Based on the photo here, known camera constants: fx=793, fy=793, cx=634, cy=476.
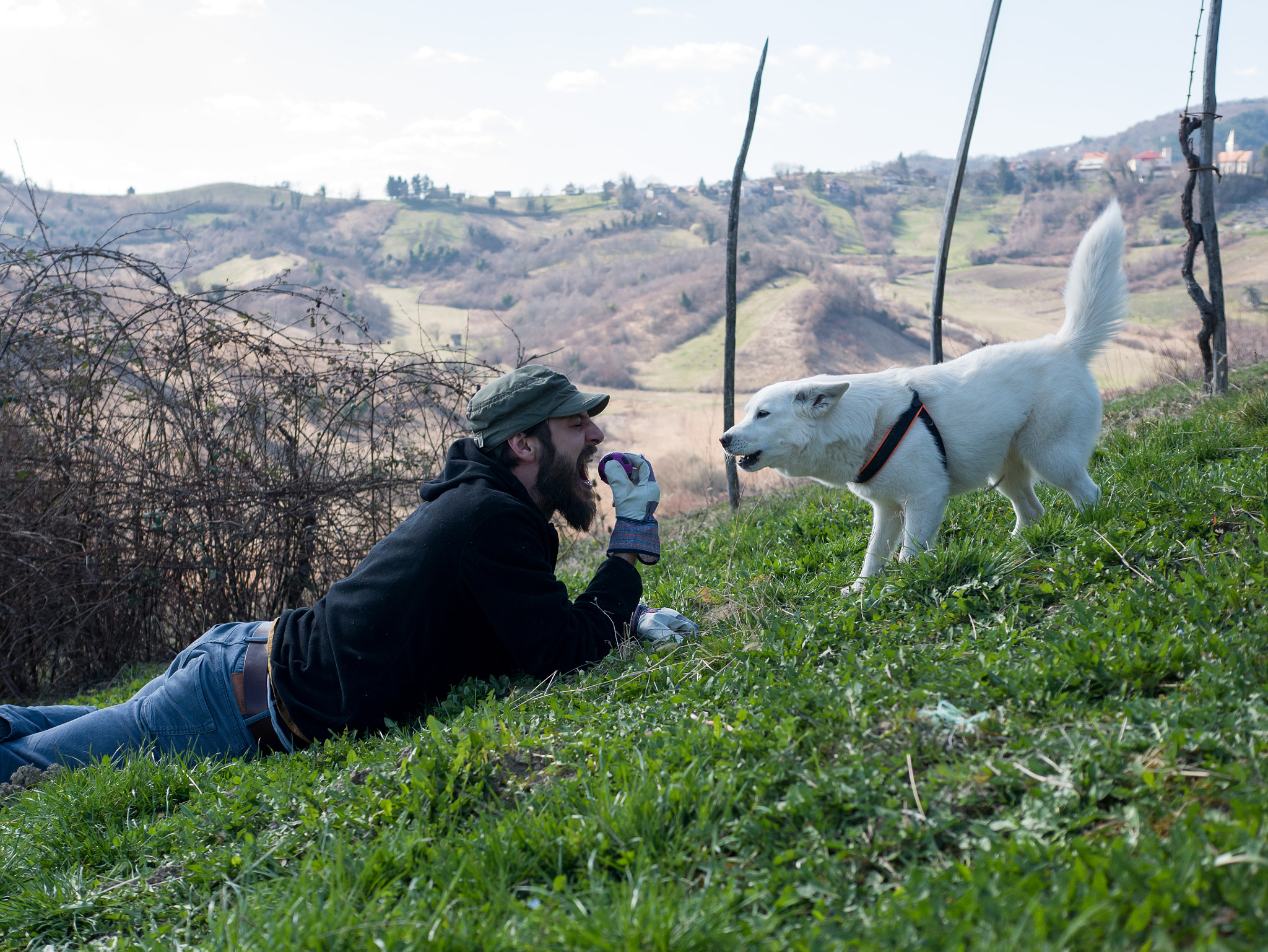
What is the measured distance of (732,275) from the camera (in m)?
10.9

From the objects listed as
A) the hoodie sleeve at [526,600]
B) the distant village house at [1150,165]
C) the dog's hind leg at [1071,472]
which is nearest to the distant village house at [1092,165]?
the distant village house at [1150,165]

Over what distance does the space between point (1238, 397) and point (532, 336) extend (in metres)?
72.2

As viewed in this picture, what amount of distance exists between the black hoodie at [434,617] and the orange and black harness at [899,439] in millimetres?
1855

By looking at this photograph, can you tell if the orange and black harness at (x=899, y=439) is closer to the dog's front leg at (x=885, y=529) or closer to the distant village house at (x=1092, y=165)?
the dog's front leg at (x=885, y=529)

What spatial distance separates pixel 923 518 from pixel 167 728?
13.1 ft

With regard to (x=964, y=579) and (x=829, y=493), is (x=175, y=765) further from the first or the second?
(x=829, y=493)

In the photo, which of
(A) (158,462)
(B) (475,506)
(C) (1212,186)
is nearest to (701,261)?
(C) (1212,186)

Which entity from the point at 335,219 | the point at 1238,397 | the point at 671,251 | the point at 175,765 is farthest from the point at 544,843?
the point at 335,219

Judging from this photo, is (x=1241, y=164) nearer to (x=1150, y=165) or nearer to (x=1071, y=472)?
(x=1150, y=165)

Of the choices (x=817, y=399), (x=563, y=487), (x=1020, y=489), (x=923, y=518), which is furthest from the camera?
(x=1020, y=489)

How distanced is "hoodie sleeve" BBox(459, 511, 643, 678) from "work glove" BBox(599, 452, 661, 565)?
46 cm

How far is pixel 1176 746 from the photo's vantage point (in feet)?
6.56

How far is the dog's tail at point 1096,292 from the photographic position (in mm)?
4723

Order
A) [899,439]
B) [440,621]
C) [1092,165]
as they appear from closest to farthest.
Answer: [440,621], [899,439], [1092,165]
